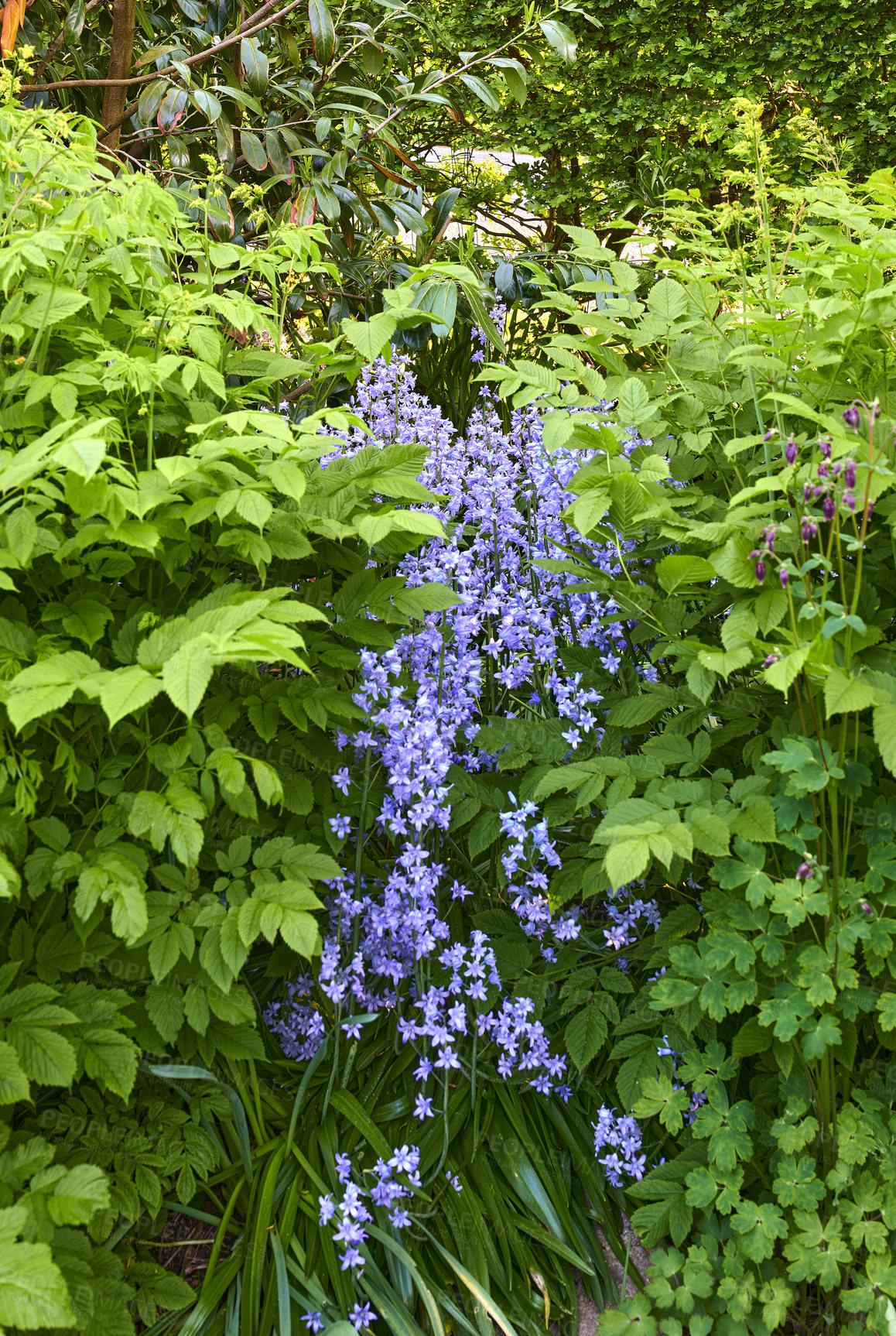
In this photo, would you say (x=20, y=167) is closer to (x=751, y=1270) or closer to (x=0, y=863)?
(x=0, y=863)

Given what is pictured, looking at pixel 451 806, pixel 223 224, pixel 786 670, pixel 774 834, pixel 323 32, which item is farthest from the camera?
pixel 323 32

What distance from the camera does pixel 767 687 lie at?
1.99 meters

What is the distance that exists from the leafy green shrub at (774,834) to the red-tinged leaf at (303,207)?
4.70 feet

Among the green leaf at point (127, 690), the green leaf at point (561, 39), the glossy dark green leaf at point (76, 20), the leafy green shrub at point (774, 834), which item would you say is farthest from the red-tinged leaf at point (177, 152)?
the green leaf at point (127, 690)

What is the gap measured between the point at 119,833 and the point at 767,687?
129 centimetres

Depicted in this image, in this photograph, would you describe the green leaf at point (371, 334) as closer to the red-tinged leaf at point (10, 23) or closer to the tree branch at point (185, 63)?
the red-tinged leaf at point (10, 23)

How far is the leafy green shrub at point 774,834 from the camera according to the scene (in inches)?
63.7

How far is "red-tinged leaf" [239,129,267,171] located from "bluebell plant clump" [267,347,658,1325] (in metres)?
1.46

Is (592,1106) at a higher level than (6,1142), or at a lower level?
lower

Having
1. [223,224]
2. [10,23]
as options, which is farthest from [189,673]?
[10,23]

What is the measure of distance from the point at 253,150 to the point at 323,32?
0.44 meters

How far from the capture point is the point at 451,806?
2.01 m

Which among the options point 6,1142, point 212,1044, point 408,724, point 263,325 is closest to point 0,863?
point 6,1142

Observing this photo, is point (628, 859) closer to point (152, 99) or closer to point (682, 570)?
point (682, 570)
